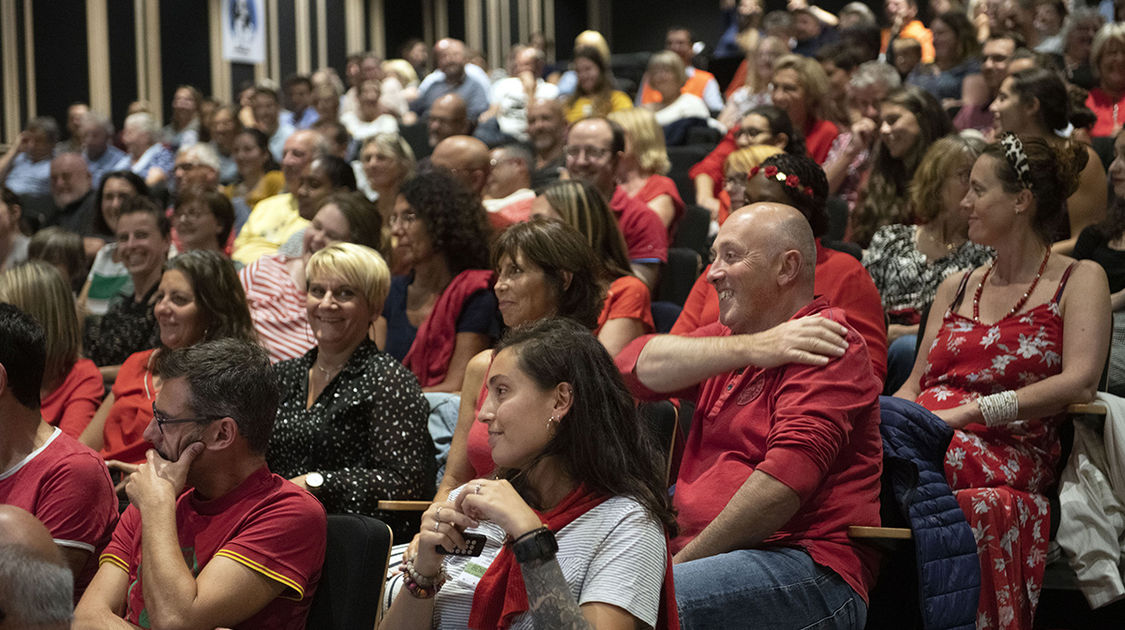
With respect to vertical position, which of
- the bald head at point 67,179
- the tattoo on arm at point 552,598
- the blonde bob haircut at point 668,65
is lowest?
the bald head at point 67,179

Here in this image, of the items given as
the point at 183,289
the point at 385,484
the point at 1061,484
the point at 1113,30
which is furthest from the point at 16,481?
the point at 1113,30

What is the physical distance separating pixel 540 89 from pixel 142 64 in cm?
344

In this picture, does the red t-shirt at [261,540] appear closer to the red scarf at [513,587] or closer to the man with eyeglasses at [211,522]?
→ the man with eyeglasses at [211,522]

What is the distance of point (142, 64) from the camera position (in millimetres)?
9758

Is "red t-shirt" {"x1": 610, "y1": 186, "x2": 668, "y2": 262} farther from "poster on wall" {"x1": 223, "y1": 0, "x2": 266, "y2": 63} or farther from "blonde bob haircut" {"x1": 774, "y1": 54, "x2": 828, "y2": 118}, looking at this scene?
"poster on wall" {"x1": 223, "y1": 0, "x2": 266, "y2": 63}

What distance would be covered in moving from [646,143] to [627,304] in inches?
86.9

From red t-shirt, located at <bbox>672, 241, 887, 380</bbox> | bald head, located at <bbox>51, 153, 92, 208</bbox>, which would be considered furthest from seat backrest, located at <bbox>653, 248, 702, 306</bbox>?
bald head, located at <bbox>51, 153, 92, 208</bbox>

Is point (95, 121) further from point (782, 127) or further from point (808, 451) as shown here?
point (808, 451)

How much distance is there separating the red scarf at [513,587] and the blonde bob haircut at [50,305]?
1.89m

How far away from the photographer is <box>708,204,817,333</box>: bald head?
232 centimetres

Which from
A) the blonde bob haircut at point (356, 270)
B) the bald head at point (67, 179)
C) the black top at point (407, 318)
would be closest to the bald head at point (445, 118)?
the bald head at point (67, 179)

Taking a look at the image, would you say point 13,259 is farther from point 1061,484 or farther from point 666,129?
point 1061,484

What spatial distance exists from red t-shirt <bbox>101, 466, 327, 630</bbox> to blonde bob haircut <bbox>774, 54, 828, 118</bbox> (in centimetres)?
428

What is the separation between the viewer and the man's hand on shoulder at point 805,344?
216 centimetres
